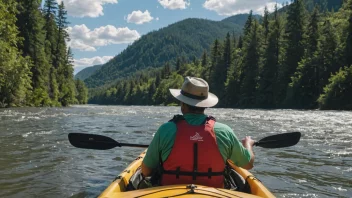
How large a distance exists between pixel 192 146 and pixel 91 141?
2.58 meters

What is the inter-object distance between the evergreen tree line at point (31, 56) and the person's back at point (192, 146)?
16.5 m

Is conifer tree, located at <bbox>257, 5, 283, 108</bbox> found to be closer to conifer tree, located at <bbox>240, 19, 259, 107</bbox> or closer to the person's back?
conifer tree, located at <bbox>240, 19, 259, 107</bbox>

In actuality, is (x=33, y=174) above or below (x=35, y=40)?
below

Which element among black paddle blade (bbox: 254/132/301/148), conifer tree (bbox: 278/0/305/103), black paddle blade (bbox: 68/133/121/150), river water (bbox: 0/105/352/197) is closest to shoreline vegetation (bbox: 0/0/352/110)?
conifer tree (bbox: 278/0/305/103)

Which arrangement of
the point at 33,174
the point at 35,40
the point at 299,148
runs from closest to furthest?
the point at 33,174 < the point at 299,148 < the point at 35,40

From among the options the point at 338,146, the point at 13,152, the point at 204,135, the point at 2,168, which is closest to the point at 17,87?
the point at 13,152

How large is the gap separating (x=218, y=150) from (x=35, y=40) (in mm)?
34493

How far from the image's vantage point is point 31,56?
34.0 metres

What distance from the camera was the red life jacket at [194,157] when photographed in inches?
127

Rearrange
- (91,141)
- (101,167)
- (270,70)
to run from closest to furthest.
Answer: (91,141) < (101,167) < (270,70)

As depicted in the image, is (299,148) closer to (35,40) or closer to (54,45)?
(35,40)

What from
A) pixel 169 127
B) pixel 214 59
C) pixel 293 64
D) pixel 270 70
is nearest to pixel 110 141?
pixel 169 127

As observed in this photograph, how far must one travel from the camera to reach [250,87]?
5219 cm

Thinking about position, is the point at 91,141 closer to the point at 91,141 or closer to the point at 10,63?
the point at 91,141
